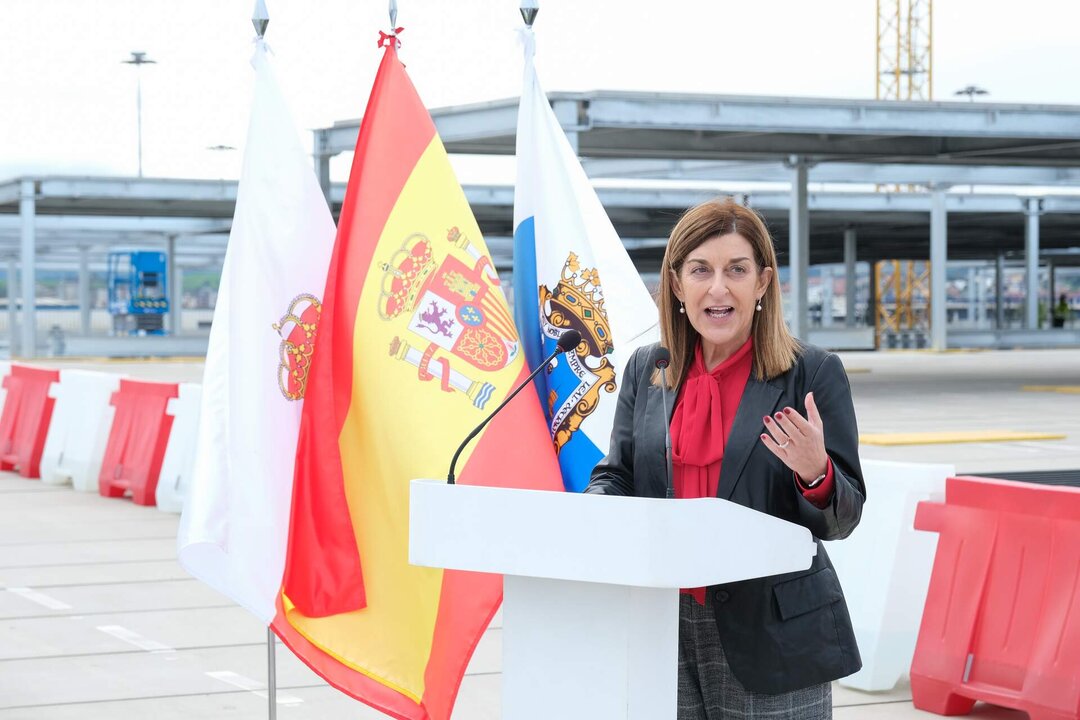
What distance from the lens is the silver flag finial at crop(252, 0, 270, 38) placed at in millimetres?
5371

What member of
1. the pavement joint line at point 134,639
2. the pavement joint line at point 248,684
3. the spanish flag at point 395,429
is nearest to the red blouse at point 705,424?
the spanish flag at point 395,429

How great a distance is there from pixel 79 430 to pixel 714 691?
37.5ft

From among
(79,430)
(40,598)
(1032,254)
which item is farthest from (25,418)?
(1032,254)

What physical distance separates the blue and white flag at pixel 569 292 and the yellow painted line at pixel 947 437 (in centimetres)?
1053

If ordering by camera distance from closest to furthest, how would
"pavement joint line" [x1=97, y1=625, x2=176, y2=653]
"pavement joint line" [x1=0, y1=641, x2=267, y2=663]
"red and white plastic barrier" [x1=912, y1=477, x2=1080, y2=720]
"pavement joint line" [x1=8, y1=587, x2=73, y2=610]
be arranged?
"red and white plastic barrier" [x1=912, y1=477, x2=1080, y2=720]
"pavement joint line" [x1=0, y1=641, x2=267, y2=663]
"pavement joint line" [x1=97, y1=625, x2=176, y2=653]
"pavement joint line" [x1=8, y1=587, x2=73, y2=610]

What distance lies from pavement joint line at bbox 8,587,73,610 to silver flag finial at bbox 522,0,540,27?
14.3 ft

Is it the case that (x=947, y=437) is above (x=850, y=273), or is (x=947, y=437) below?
below

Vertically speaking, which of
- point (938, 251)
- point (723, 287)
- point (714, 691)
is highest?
point (938, 251)

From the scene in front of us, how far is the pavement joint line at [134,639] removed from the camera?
6.98 m

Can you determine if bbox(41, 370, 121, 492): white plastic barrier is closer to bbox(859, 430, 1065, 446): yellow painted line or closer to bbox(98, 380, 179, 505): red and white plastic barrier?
bbox(98, 380, 179, 505): red and white plastic barrier

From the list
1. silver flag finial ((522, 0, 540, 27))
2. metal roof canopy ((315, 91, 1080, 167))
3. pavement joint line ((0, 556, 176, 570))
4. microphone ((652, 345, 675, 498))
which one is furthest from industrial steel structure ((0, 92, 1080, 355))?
microphone ((652, 345, 675, 498))

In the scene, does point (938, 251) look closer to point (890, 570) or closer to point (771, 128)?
point (771, 128)

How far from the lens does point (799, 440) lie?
8.94 feet

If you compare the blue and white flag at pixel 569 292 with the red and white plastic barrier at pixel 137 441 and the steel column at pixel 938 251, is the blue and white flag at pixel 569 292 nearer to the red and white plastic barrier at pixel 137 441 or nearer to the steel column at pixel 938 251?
the red and white plastic barrier at pixel 137 441
